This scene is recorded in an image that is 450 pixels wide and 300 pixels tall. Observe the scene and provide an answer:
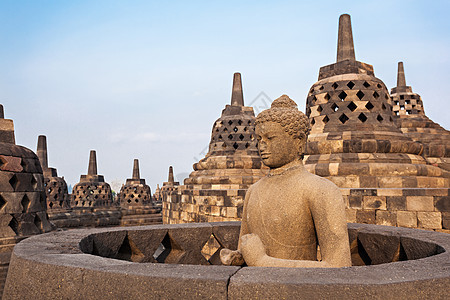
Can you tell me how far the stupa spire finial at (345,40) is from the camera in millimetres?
8508

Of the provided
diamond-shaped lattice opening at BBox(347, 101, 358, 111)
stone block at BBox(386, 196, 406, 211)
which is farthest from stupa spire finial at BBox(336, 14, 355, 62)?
stone block at BBox(386, 196, 406, 211)

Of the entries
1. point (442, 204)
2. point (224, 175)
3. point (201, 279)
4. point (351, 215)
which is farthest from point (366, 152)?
point (201, 279)

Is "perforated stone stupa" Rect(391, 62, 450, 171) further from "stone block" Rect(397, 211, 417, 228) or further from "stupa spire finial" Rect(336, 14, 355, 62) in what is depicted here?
"stone block" Rect(397, 211, 417, 228)

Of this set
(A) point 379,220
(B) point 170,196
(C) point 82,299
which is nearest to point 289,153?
(C) point 82,299

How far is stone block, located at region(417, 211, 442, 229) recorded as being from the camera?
483cm

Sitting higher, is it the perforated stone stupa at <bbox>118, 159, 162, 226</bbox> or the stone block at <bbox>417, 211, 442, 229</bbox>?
the stone block at <bbox>417, 211, 442, 229</bbox>

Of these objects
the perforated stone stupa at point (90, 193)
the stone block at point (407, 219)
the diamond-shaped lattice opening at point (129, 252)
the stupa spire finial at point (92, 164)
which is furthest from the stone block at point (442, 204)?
the stupa spire finial at point (92, 164)

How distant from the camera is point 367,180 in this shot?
652cm

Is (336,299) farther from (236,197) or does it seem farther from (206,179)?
(206,179)

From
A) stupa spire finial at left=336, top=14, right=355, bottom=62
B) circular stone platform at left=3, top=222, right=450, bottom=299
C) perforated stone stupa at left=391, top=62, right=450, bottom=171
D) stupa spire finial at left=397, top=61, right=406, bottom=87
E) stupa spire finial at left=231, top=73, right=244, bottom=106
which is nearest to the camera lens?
circular stone platform at left=3, top=222, right=450, bottom=299

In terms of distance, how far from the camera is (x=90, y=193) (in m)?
19.5

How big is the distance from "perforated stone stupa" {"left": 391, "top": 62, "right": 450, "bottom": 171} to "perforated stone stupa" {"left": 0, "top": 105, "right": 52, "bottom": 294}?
854 centimetres

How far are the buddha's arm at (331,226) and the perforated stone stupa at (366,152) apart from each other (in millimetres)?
3695

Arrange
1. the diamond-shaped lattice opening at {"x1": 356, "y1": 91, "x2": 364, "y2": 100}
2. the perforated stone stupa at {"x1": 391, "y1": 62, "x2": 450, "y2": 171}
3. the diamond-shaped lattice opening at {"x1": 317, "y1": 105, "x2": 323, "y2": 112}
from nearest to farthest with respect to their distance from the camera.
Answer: the diamond-shaped lattice opening at {"x1": 356, "y1": 91, "x2": 364, "y2": 100} < the diamond-shaped lattice opening at {"x1": 317, "y1": 105, "x2": 323, "y2": 112} < the perforated stone stupa at {"x1": 391, "y1": 62, "x2": 450, "y2": 171}
